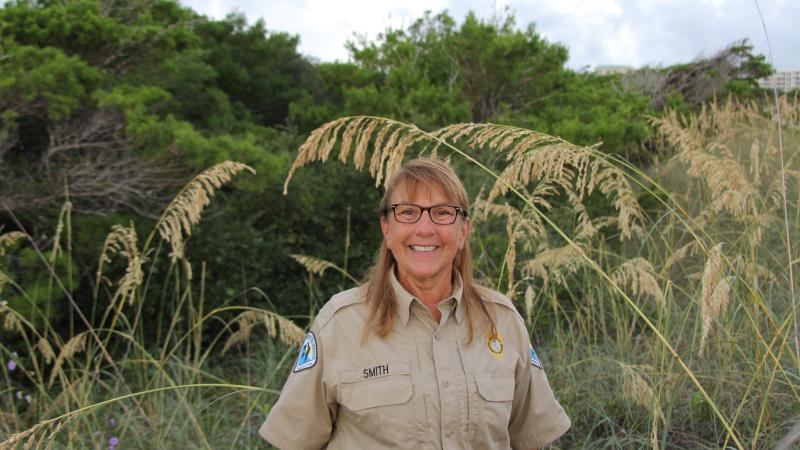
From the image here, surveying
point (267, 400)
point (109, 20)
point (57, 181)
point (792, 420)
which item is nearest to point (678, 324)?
point (792, 420)

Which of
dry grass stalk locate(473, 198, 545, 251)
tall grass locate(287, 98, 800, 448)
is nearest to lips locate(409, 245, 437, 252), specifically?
tall grass locate(287, 98, 800, 448)

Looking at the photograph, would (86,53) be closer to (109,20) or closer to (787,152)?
(109,20)

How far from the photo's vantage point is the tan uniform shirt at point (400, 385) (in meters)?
2.33

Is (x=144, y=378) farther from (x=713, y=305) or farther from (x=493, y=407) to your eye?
(x=713, y=305)

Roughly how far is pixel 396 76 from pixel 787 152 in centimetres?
442

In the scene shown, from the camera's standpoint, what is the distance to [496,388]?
2.40 metres

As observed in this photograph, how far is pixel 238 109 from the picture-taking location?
353 inches

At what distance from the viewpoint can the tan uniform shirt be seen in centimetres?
233

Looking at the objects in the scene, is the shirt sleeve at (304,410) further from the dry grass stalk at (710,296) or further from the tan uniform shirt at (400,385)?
the dry grass stalk at (710,296)

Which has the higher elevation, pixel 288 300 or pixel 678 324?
pixel 678 324

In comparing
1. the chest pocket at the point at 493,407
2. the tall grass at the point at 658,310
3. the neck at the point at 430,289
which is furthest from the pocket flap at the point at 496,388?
the tall grass at the point at 658,310

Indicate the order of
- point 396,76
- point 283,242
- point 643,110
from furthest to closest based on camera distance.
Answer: point 643,110, point 396,76, point 283,242

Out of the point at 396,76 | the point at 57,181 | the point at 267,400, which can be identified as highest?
the point at 396,76

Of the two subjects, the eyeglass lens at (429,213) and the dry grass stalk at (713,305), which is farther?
the eyeglass lens at (429,213)
